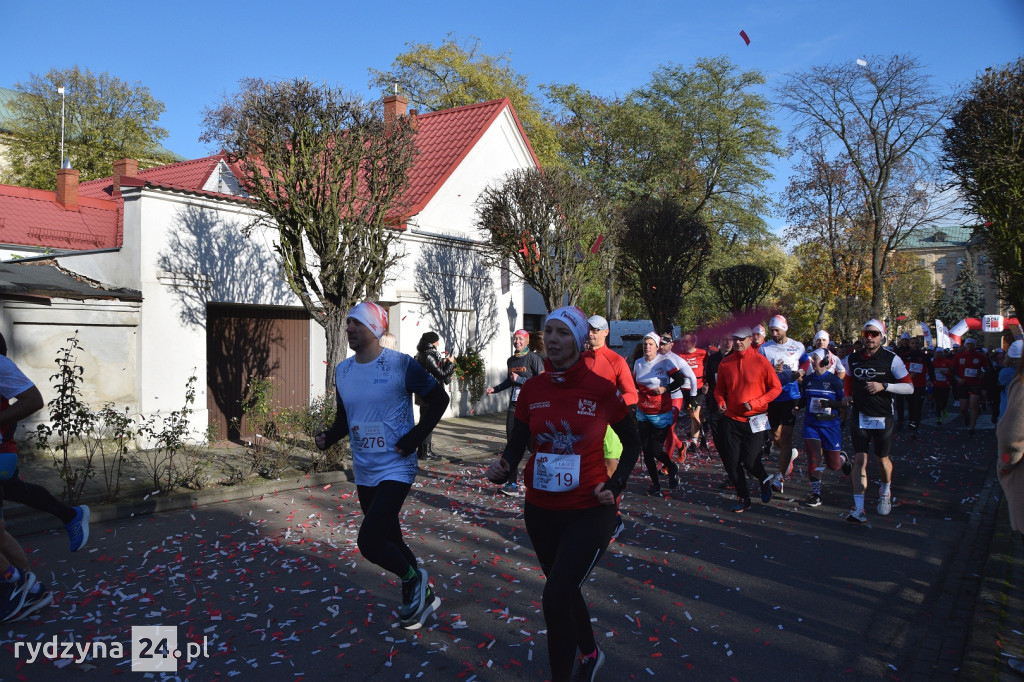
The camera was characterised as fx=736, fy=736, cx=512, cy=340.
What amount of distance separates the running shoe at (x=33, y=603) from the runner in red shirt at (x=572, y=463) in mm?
3355

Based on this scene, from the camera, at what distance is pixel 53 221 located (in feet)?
83.1

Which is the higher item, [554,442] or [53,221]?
[53,221]

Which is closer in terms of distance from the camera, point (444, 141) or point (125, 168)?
point (444, 141)

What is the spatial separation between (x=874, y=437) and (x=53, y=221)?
26.8 metres

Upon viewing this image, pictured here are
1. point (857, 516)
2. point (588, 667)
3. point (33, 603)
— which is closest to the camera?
point (588, 667)

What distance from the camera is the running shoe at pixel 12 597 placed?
4691 millimetres

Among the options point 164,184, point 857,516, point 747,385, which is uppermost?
point 164,184

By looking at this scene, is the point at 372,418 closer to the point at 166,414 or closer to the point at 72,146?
the point at 166,414

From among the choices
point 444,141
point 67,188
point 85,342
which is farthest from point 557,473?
point 67,188

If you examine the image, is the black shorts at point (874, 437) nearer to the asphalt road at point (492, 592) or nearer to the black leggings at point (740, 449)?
the asphalt road at point (492, 592)

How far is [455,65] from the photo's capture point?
35.9 meters

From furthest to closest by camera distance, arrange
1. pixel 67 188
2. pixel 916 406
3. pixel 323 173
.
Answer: pixel 67 188, pixel 916 406, pixel 323 173

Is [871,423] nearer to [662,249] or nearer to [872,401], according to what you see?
[872,401]

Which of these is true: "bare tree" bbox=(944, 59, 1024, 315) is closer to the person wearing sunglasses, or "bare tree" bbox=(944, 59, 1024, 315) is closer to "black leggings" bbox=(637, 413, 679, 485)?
the person wearing sunglasses
